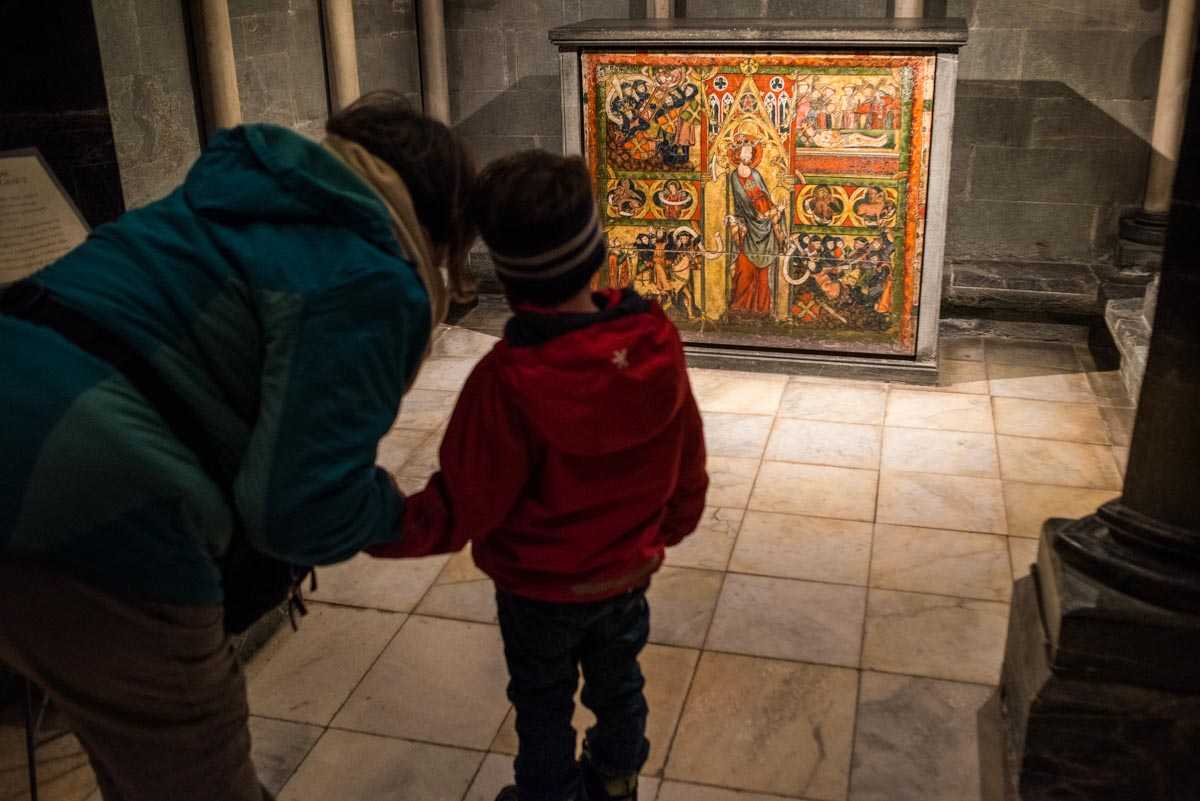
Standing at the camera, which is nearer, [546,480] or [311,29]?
[546,480]

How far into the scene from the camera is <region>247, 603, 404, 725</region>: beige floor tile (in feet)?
9.86

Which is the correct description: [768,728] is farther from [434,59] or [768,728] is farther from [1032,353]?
[434,59]

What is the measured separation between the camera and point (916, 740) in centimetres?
280

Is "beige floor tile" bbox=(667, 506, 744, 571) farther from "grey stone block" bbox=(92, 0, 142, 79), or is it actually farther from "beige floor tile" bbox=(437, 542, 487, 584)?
"grey stone block" bbox=(92, 0, 142, 79)

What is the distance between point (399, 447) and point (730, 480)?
4.43 feet

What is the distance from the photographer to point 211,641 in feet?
5.23

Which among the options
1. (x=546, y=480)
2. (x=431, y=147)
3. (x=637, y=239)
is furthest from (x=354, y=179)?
(x=637, y=239)

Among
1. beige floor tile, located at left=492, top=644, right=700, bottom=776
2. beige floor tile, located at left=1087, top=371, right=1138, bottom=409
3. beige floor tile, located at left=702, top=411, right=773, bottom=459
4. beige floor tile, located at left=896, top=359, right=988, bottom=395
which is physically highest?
beige floor tile, located at left=492, top=644, right=700, bottom=776

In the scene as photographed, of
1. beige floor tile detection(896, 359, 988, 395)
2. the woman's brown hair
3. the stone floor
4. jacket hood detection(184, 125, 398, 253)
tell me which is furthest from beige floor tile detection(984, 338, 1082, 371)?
jacket hood detection(184, 125, 398, 253)

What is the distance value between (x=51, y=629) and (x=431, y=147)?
2.66 feet

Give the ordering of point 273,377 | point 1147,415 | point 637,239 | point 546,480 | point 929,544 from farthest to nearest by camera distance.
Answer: point 637,239
point 929,544
point 1147,415
point 546,480
point 273,377

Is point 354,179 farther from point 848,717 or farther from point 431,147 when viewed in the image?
point 848,717

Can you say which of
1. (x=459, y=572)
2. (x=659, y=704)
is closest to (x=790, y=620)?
(x=659, y=704)

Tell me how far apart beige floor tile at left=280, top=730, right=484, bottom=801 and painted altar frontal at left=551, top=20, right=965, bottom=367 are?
10.4ft
